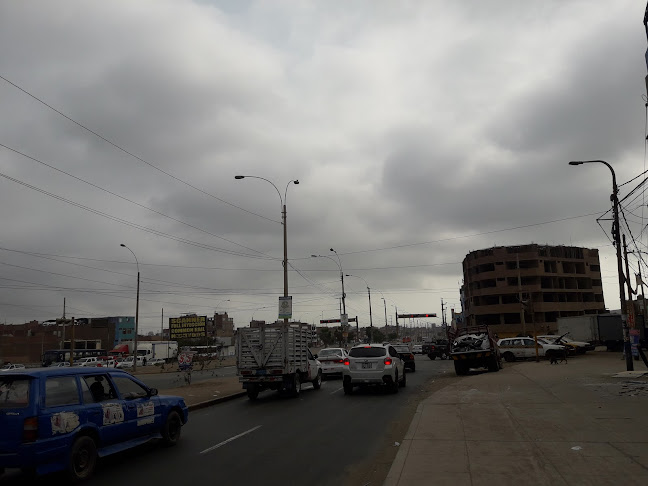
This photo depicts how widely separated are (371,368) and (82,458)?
12.0 meters

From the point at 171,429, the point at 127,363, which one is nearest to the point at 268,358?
the point at 171,429

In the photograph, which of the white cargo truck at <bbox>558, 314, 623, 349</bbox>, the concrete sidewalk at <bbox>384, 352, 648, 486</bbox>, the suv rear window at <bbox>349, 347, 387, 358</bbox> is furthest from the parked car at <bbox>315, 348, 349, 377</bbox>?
the white cargo truck at <bbox>558, 314, 623, 349</bbox>

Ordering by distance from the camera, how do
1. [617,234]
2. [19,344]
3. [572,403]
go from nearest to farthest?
[572,403] < [617,234] < [19,344]

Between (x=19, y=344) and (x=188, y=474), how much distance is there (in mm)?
108234

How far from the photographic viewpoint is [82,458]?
736cm

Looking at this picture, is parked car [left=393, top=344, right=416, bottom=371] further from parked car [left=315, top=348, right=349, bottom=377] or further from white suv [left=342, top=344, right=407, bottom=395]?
white suv [left=342, top=344, right=407, bottom=395]

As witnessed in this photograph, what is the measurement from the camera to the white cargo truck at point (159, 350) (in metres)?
72.8

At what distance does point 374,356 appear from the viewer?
60.1 feet

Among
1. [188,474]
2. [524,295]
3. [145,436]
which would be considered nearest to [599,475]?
[188,474]

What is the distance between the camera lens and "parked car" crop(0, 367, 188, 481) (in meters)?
6.67

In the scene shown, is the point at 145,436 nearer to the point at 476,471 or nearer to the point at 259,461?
the point at 259,461

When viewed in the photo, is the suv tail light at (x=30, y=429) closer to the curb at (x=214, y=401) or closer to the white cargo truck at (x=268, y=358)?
the curb at (x=214, y=401)

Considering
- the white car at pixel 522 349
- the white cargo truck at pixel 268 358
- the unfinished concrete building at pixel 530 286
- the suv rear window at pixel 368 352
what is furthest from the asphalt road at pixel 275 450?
the unfinished concrete building at pixel 530 286

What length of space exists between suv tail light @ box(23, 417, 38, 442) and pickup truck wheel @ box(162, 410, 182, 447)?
311 cm
